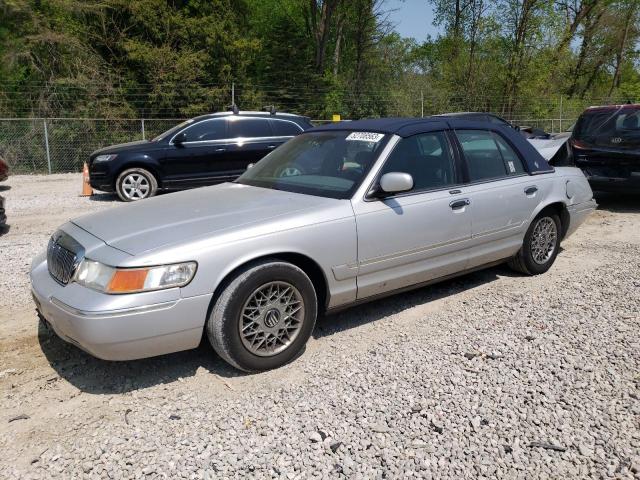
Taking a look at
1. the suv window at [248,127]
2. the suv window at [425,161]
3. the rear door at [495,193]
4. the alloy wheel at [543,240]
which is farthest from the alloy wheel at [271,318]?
the suv window at [248,127]

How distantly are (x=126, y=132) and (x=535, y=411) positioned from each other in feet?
56.4

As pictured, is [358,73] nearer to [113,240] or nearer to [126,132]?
[126,132]

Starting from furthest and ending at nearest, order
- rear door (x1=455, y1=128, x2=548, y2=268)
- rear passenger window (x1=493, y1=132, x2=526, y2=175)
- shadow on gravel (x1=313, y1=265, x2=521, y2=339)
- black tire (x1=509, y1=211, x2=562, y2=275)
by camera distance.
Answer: black tire (x1=509, y1=211, x2=562, y2=275)
rear passenger window (x1=493, y1=132, x2=526, y2=175)
rear door (x1=455, y1=128, x2=548, y2=268)
shadow on gravel (x1=313, y1=265, x2=521, y2=339)

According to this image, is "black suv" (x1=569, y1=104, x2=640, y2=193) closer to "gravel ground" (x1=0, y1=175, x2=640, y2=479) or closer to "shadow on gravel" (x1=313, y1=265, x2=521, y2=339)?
"shadow on gravel" (x1=313, y1=265, x2=521, y2=339)

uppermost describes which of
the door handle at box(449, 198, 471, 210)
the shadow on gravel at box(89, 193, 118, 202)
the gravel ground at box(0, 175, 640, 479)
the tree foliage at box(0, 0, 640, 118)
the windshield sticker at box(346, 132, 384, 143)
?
the tree foliage at box(0, 0, 640, 118)

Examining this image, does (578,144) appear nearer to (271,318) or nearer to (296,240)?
(296,240)

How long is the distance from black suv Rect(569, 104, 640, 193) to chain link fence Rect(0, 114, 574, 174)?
1251 centimetres

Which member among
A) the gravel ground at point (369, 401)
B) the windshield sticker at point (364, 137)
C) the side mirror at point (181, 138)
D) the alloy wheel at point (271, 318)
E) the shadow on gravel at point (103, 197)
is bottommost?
the gravel ground at point (369, 401)

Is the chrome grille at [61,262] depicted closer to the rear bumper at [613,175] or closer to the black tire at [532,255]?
the black tire at [532,255]

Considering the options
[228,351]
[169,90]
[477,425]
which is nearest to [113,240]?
[228,351]

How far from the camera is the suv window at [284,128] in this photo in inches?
430

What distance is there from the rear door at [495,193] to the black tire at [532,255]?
0.13 meters

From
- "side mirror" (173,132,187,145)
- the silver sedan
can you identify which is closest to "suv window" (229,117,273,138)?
"side mirror" (173,132,187,145)

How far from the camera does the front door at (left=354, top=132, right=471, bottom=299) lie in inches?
155
